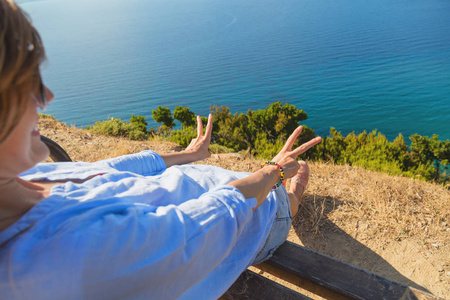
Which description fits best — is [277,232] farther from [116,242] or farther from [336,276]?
[116,242]

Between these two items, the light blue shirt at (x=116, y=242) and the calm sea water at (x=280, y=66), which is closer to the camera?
the light blue shirt at (x=116, y=242)

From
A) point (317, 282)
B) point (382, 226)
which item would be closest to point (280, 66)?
point (382, 226)

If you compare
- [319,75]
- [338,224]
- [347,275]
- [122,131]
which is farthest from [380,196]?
[319,75]

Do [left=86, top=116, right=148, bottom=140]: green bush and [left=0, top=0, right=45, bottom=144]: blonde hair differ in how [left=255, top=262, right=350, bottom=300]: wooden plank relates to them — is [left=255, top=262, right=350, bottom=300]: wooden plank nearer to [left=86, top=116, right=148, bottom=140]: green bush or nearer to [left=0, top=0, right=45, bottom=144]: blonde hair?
[left=0, top=0, right=45, bottom=144]: blonde hair

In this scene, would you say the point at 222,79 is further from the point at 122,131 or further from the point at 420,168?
the point at 122,131

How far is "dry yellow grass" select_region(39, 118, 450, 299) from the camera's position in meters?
2.04

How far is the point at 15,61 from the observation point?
650 mm

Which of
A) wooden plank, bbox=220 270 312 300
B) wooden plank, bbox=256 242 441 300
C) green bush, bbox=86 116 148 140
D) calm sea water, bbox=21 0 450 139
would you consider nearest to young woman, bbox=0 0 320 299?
wooden plank, bbox=220 270 312 300

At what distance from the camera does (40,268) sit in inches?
27.3

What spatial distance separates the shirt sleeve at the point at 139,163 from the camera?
5.16ft

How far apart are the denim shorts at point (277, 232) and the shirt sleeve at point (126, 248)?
609 mm

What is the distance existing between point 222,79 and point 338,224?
108ft

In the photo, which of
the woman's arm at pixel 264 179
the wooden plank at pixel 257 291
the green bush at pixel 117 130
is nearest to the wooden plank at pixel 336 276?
the wooden plank at pixel 257 291

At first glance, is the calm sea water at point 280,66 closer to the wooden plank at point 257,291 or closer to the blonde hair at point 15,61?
the wooden plank at point 257,291
